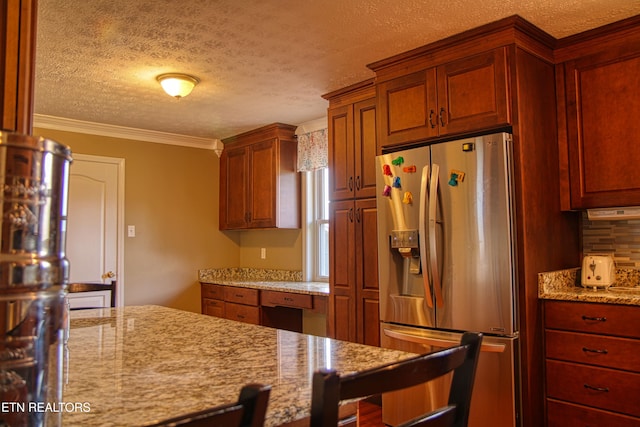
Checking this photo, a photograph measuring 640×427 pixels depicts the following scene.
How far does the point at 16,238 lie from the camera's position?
1.88 feet

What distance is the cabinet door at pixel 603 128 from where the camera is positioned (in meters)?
2.48

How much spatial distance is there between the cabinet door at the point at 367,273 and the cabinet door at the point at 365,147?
0.10 meters

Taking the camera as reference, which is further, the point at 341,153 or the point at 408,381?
the point at 341,153

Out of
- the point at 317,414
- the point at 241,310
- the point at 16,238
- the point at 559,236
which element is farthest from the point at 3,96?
the point at 241,310

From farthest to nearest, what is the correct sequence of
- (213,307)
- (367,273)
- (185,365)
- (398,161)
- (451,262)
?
(213,307) → (367,273) → (398,161) → (451,262) → (185,365)

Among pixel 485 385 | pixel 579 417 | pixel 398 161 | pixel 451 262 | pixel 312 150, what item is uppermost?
pixel 312 150

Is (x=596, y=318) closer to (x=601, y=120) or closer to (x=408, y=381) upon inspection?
(x=601, y=120)

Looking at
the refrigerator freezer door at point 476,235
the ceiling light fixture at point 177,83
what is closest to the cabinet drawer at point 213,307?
the ceiling light fixture at point 177,83

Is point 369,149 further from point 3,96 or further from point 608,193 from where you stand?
point 3,96

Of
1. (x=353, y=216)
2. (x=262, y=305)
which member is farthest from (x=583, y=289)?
(x=262, y=305)

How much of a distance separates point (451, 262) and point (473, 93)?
2.97ft

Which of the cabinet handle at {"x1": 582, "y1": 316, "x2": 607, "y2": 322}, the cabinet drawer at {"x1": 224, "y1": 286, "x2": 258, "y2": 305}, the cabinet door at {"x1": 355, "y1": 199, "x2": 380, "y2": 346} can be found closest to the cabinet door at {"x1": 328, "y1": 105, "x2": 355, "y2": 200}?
the cabinet door at {"x1": 355, "y1": 199, "x2": 380, "y2": 346}

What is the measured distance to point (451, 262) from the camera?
2572 mm

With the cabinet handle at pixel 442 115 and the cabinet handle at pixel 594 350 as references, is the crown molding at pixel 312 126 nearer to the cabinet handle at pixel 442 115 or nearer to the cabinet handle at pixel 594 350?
the cabinet handle at pixel 442 115
